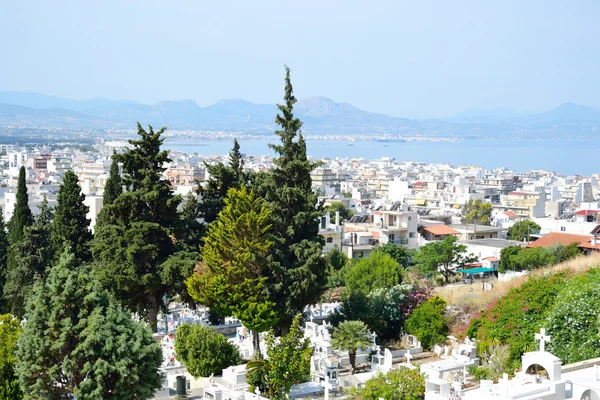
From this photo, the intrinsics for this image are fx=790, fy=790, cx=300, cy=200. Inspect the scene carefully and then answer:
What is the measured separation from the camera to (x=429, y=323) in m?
19.2

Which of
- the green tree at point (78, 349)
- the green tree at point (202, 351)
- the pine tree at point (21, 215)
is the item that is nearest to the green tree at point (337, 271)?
the green tree at point (202, 351)

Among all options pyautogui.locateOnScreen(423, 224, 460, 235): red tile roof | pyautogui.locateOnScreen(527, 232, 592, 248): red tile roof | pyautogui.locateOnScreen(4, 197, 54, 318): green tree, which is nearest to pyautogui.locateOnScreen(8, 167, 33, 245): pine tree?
pyautogui.locateOnScreen(4, 197, 54, 318): green tree

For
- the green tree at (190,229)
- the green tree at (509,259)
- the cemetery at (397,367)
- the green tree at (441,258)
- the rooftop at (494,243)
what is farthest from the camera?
the rooftop at (494,243)

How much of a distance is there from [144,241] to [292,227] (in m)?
3.87

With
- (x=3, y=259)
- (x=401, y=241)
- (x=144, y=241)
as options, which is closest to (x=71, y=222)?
(x=3, y=259)

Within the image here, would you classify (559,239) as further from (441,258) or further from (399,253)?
(399,253)

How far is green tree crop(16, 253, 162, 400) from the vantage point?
12617 mm

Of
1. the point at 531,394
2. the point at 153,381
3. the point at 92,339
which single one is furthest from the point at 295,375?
the point at 531,394

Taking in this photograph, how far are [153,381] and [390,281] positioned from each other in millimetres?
13903

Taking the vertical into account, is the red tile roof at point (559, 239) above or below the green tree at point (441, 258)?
above

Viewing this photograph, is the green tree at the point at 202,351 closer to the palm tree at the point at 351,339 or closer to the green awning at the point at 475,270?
the palm tree at the point at 351,339

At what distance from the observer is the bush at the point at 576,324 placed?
14910mm

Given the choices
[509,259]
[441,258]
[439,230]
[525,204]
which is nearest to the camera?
[509,259]

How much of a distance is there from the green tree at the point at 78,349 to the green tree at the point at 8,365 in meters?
1.03
